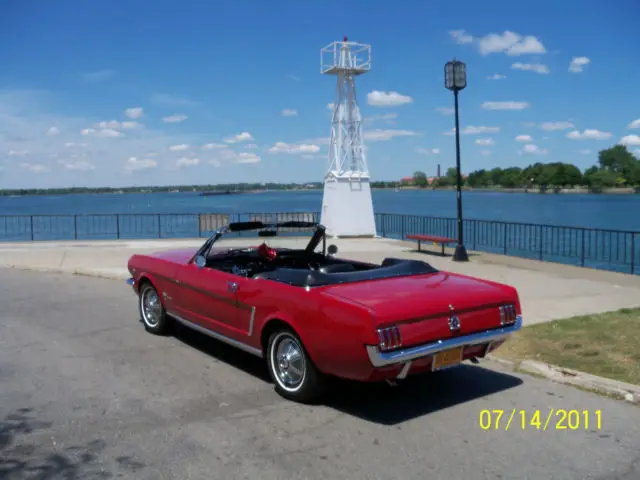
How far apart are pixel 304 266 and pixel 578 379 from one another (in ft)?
9.91

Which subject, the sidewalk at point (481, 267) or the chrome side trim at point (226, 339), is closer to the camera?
the chrome side trim at point (226, 339)

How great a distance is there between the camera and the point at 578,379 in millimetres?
5957

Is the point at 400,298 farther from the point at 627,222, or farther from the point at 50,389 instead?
the point at 627,222

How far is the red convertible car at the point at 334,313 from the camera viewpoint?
4.88 meters

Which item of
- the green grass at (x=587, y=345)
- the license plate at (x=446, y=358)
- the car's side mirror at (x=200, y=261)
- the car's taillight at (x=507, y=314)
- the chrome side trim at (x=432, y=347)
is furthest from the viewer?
the car's side mirror at (x=200, y=261)

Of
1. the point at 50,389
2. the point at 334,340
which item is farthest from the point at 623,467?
the point at 50,389

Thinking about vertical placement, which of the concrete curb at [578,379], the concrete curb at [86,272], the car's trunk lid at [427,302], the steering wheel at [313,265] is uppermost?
the steering wheel at [313,265]

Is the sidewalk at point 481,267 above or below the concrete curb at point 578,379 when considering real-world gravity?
above

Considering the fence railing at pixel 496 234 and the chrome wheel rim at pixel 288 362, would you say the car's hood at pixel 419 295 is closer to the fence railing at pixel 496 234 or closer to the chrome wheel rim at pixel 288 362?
the chrome wheel rim at pixel 288 362

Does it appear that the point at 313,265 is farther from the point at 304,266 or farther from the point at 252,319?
the point at 252,319

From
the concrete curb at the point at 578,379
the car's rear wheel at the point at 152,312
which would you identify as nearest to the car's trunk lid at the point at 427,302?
the concrete curb at the point at 578,379

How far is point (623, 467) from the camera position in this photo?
13.8 ft

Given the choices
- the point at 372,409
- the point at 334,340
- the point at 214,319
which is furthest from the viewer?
the point at 214,319

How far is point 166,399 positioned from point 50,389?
1190 millimetres
